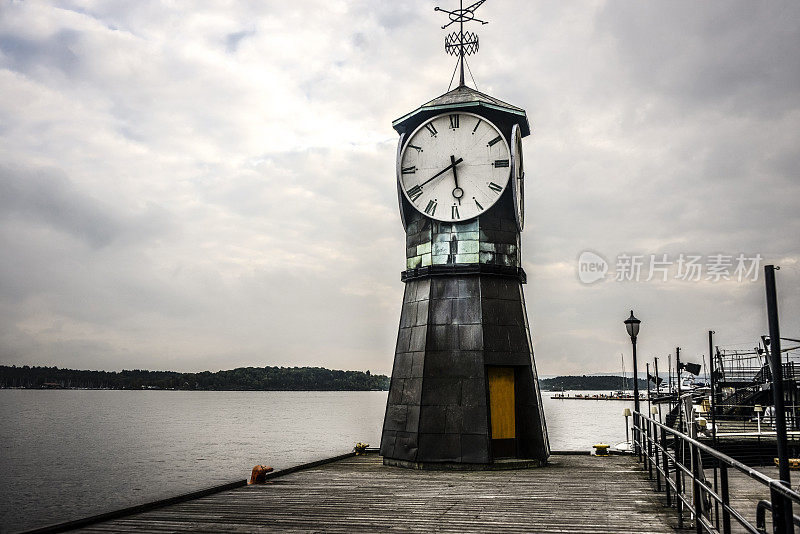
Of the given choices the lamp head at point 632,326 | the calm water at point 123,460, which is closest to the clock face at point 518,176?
the lamp head at point 632,326

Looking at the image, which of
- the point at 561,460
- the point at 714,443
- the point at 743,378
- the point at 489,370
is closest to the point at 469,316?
the point at 489,370

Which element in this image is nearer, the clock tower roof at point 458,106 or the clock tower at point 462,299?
the clock tower at point 462,299

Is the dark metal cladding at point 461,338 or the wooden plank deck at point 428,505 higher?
the dark metal cladding at point 461,338

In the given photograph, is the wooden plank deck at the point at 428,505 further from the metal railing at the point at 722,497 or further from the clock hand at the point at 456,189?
the clock hand at the point at 456,189

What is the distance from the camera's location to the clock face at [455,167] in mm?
14062

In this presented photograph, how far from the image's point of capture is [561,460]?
1501 cm

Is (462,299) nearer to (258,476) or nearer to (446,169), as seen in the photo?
(446,169)

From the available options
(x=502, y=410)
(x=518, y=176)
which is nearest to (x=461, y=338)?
(x=502, y=410)

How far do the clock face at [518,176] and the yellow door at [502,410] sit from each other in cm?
325

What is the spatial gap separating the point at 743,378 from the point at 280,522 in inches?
1759

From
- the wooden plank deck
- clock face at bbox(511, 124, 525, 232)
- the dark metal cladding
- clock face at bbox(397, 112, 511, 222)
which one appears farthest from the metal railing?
clock face at bbox(397, 112, 511, 222)

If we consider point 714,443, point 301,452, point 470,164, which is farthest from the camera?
point 301,452

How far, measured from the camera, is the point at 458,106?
46.9ft

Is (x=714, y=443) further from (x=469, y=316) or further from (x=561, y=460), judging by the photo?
(x=469, y=316)
